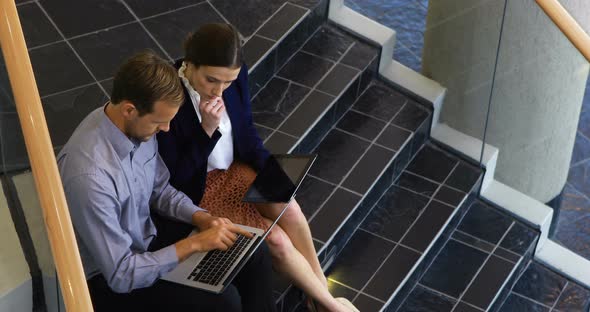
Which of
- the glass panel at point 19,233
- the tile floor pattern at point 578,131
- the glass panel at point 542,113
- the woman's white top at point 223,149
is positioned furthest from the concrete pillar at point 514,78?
the glass panel at point 19,233

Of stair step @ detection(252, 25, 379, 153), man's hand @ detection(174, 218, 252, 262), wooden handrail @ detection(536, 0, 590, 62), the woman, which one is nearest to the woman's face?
the woman

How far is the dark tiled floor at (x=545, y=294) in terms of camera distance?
4.48 meters

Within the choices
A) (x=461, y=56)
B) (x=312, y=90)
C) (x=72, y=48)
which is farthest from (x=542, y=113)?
(x=72, y=48)

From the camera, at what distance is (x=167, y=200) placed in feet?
10.3

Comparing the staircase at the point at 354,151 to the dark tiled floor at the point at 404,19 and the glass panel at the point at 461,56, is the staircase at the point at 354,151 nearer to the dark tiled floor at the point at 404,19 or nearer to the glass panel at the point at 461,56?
the glass panel at the point at 461,56

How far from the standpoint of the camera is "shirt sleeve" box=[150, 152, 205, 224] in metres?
3.13

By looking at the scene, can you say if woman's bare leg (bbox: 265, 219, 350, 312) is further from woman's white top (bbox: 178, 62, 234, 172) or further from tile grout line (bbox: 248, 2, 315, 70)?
tile grout line (bbox: 248, 2, 315, 70)

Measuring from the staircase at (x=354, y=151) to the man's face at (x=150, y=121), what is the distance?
1110mm

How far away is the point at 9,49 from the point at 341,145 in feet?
Result: 7.20

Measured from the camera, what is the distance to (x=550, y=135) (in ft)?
15.7

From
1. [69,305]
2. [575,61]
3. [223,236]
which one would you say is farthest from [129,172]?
[575,61]

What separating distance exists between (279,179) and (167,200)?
0.41 meters

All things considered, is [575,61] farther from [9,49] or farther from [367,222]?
[9,49]

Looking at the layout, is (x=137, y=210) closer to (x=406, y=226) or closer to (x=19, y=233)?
(x=19, y=233)
